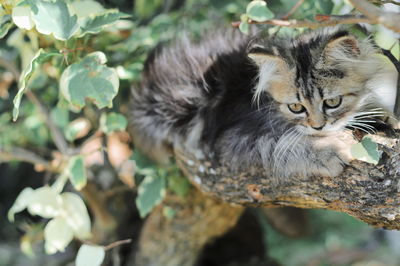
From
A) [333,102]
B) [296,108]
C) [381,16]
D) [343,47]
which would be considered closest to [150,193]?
[296,108]

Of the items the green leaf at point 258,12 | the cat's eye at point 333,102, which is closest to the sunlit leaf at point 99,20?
the green leaf at point 258,12

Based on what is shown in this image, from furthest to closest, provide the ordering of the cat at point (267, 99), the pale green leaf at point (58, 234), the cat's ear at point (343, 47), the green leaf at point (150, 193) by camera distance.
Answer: the green leaf at point (150, 193) < the pale green leaf at point (58, 234) < the cat at point (267, 99) < the cat's ear at point (343, 47)

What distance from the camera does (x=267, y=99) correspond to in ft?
4.90

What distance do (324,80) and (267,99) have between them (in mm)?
220

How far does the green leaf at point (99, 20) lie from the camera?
129 cm

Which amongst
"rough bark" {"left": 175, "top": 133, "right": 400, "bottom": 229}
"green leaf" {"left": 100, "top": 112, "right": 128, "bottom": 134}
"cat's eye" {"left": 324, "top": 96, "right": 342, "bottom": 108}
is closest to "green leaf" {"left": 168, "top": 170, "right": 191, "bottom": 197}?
"rough bark" {"left": 175, "top": 133, "right": 400, "bottom": 229}

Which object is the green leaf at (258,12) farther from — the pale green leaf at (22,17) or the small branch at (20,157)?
the small branch at (20,157)

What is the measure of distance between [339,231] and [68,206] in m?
1.65

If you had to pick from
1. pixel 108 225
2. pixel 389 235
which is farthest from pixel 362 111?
pixel 389 235

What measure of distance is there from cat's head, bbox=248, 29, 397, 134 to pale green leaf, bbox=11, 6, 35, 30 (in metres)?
0.58

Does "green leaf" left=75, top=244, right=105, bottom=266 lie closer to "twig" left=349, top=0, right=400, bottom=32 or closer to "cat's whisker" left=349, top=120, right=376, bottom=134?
"cat's whisker" left=349, top=120, right=376, bottom=134

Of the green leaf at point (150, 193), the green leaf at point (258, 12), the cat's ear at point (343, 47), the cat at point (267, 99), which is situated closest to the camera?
the green leaf at point (258, 12)

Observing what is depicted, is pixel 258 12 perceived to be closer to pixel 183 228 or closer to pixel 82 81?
Answer: pixel 82 81

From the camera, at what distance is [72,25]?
1.21 m
